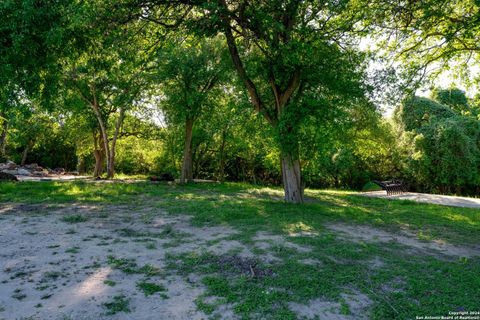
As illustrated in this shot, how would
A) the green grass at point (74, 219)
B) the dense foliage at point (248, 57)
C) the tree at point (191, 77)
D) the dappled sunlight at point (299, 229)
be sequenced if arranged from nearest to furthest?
the dappled sunlight at point (299, 229) < the green grass at point (74, 219) < the dense foliage at point (248, 57) < the tree at point (191, 77)

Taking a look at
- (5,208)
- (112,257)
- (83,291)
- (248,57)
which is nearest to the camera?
(83,291)

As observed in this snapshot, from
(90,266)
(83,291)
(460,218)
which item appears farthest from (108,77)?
(460,218)

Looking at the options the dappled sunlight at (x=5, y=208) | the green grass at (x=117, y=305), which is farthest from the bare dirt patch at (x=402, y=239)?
the dappled sunlight at (x=5, y=208)

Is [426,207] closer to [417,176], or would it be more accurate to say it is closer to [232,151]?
[417,176]

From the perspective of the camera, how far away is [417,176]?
923 inches

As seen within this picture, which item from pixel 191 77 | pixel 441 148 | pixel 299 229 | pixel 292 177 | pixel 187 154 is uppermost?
pixel 191 77

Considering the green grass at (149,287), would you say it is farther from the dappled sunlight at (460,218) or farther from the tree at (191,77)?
the tree at (191,77)

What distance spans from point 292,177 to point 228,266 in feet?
22.8

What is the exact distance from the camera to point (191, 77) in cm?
1781

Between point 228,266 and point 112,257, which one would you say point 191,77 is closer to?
point 112,257

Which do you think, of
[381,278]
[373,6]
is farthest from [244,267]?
[373,6]

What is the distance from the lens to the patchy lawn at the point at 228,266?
133 inches

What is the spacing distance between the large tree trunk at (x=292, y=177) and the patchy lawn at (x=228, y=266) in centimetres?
266

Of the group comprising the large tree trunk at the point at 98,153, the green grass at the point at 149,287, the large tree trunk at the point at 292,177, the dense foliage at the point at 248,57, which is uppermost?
the dense foliage at the point at 248,57
